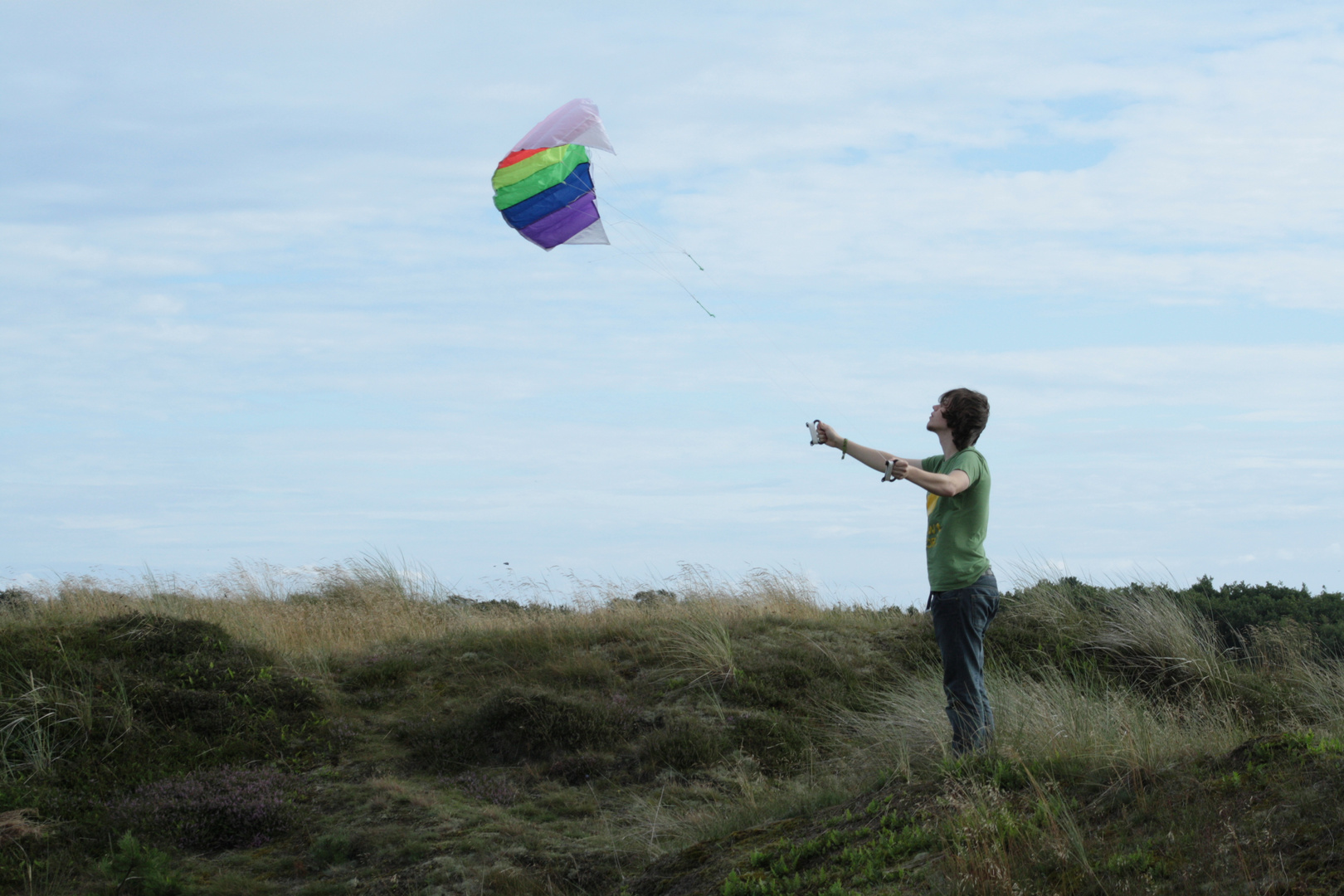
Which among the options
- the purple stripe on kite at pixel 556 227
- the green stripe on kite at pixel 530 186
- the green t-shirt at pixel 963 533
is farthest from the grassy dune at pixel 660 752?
the green stripe on kite at pixel 530 186

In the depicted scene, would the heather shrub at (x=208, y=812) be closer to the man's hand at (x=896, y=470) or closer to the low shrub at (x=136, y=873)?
the low shrub at (x=136, y=873)

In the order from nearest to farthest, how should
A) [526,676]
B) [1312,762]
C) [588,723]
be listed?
1. [1312,762]
2. [588,723]
3. [526,676]

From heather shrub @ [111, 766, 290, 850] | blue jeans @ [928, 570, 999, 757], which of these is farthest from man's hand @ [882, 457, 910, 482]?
heather shrub @ [111, 766, 290, 850]

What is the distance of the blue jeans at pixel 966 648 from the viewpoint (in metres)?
5.87

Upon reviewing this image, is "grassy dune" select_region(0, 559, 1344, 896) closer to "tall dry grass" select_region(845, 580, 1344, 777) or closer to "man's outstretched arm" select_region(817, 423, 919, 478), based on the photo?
"tall dry grass" select_region(845, 580, 1344, 777)

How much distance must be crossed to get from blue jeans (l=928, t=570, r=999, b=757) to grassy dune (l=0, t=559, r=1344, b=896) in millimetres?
274

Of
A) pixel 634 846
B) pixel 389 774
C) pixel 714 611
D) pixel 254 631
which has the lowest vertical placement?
pixel 634 846

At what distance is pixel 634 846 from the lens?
6594 millimetres

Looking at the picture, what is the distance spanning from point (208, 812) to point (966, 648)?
18.8 feet

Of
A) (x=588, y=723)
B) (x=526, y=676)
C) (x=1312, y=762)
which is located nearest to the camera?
(x=1312, y=762)

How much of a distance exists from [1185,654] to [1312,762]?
590 centimetres

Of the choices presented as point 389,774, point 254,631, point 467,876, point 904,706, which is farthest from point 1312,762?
point 254,631

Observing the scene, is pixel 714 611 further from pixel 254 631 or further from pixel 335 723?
pixel 254 631

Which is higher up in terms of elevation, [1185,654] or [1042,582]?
[1042,582]
